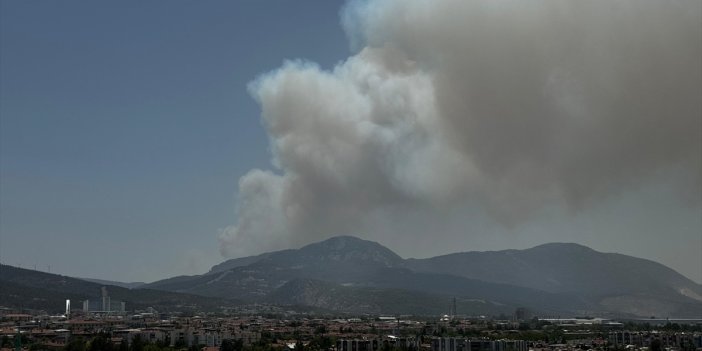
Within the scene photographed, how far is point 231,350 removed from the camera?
8700cm

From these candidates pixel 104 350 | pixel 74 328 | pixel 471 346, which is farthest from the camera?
pixel 74 328

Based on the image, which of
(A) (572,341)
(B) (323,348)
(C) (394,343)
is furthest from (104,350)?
(A) (572,341)

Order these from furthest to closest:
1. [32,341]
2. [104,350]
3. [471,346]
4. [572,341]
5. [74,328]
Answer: [74,328] → [572,341] → [32,341] → [471,346] → [104,350]

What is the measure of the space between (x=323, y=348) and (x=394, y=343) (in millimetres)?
8765

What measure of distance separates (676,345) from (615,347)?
12.3 meters

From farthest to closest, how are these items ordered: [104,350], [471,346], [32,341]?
[32,341] < [471,346] < [104,350]

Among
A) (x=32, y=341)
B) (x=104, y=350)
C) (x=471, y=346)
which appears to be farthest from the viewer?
(x=32, y=341)

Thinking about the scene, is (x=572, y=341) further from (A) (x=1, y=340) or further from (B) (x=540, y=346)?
(A) (x=1, y=340)

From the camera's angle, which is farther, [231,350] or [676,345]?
[676,345]

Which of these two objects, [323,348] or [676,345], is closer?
[323,348]

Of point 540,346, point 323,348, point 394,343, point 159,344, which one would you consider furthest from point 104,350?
point 540,346

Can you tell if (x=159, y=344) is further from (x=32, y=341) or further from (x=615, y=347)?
(x=615, y=347)

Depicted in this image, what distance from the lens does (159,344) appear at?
92188 millimetres

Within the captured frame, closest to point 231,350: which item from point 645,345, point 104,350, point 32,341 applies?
point 104,350
